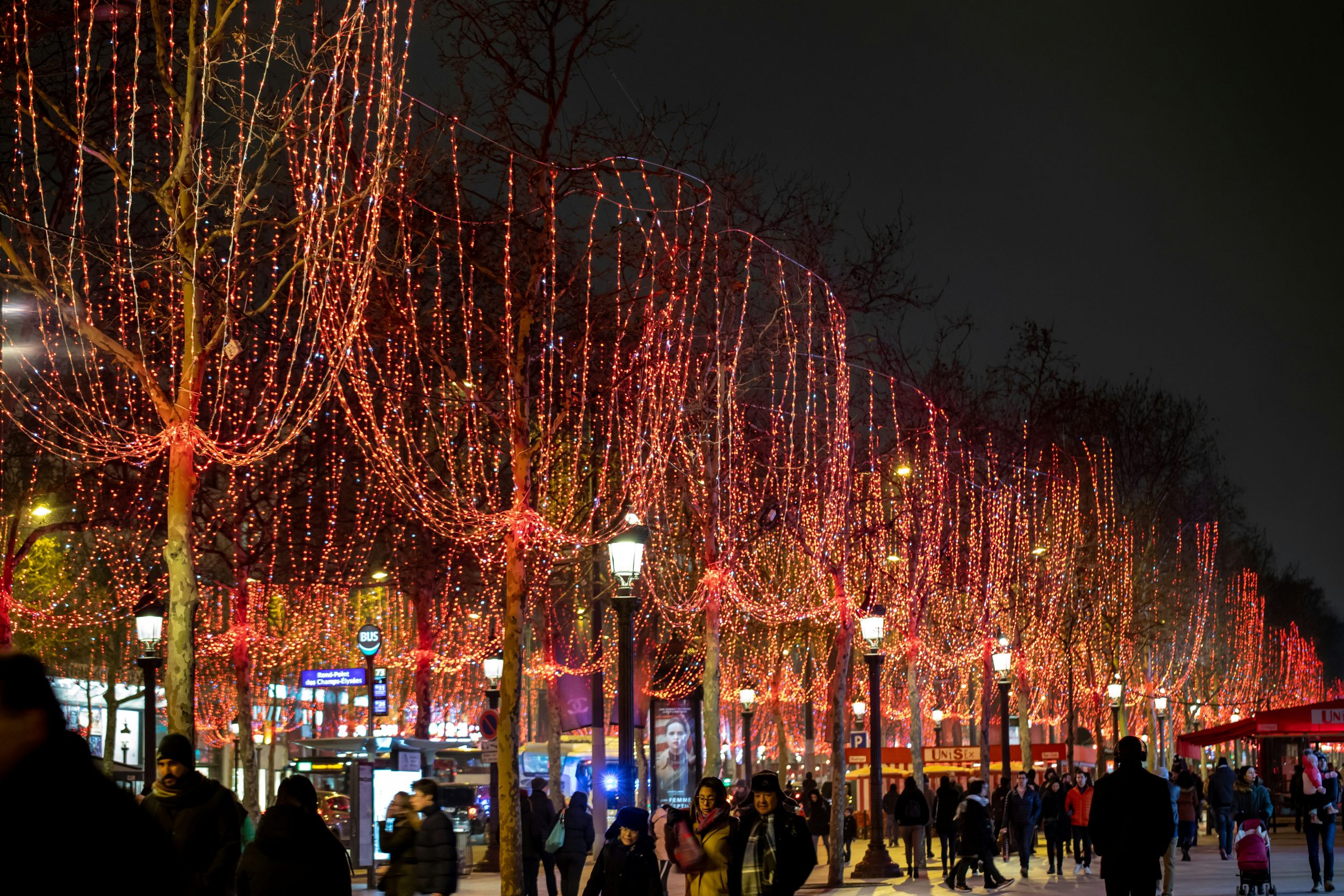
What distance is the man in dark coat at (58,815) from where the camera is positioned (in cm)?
300

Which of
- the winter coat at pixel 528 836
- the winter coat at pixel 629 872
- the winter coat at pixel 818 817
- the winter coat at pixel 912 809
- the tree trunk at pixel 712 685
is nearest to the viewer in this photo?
the winter coat at pixel 629 872

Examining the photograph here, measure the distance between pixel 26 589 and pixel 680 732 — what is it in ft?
65.9

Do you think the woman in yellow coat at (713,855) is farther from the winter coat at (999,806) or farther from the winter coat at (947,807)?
the winter coat at (999,806)

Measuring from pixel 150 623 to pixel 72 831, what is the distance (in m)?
19.9

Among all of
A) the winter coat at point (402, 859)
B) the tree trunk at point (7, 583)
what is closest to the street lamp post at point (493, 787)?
the tree trunk at point (7, 583)

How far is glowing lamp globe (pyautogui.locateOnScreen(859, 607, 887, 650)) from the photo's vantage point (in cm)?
2348

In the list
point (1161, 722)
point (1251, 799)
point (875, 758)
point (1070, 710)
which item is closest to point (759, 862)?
point (875, 758)

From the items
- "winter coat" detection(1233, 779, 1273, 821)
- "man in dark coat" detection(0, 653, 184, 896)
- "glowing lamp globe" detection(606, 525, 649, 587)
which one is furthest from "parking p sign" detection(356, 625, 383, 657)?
"man in dark coat" detection(0, 653, 184, 896)

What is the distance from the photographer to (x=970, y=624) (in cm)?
4091

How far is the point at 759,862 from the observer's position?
340 inches

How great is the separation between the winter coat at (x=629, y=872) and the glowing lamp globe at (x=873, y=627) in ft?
45.6

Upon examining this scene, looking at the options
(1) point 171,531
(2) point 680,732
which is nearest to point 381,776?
(2) point 680,732

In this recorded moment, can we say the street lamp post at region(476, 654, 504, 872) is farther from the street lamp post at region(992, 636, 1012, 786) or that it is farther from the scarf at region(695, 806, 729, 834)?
the scarf at region(695, 806, 729, 834)

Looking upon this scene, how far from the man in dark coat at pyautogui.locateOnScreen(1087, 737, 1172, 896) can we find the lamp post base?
46.4 feet
